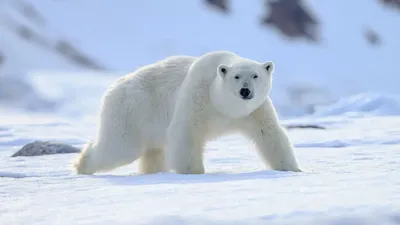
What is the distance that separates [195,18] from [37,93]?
37.8ft

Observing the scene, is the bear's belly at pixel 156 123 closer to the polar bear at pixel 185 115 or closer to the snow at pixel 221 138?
the polar bear at pixel 185 115

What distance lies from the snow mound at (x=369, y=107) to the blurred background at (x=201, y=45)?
4 centimetres

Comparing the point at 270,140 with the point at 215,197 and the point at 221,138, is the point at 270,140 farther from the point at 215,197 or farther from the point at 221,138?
the point at 221,138

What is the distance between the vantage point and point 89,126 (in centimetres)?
1188

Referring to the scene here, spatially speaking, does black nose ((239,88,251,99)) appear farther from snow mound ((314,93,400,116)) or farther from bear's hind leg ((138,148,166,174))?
snow mound ((314,93,400,116))

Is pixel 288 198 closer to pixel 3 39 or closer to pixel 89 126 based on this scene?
pixel 89 126

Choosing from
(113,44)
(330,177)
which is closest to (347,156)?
(330,177)

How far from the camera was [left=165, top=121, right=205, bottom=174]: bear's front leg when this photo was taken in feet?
13.3

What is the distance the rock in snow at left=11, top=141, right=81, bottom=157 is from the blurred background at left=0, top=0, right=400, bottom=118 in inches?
315

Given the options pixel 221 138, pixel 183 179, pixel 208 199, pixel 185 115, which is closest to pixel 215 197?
pixel 208 199

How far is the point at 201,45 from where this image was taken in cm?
2403

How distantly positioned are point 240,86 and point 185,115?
16.9 inches

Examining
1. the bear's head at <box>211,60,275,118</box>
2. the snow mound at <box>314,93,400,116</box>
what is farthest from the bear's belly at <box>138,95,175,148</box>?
the snow mound at <box>314,93,400,116</box>

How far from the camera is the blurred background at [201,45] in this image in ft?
56.0
